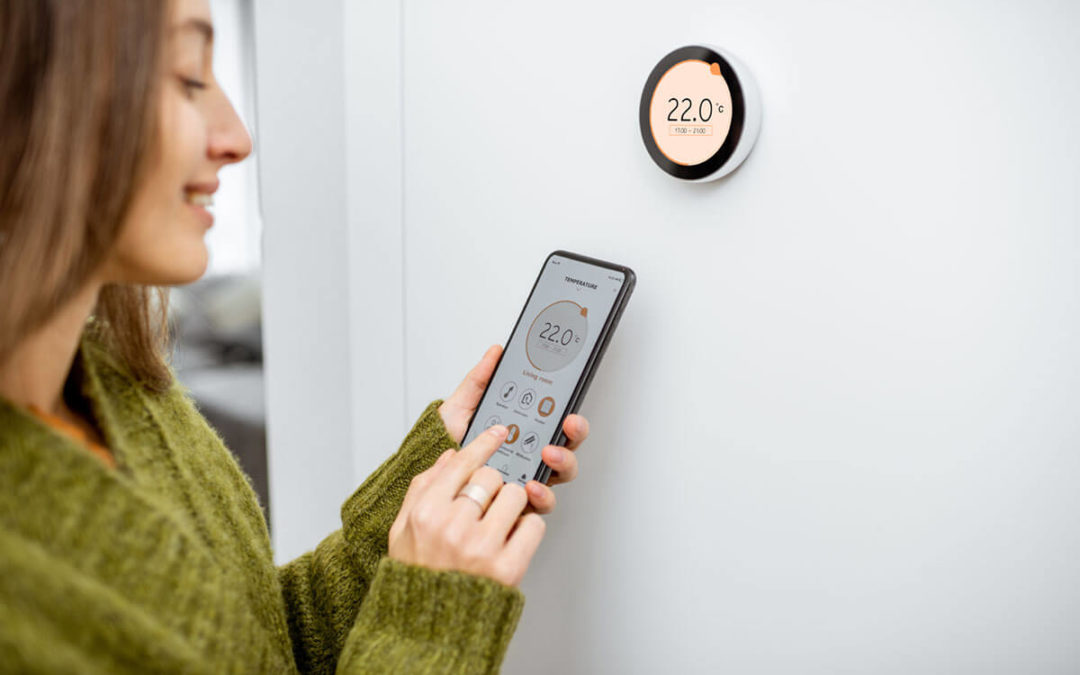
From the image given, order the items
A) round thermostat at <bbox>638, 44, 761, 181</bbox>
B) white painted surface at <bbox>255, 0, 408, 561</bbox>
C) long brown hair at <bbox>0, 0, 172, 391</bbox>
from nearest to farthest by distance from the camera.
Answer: long brown hair at <bbox>0, 0, 172, 391</bbox>, round thermostat at <bbox>638, 44, 761, 181</bbox>, white painted surface at <bbox>255, 0, 408, 561</bbox>

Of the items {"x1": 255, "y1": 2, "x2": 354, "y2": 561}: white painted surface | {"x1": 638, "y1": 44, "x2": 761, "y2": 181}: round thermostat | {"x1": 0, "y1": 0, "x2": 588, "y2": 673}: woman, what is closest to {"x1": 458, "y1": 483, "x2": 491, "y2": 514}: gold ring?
{"x1": 0, "y1": 0, "x2": 588, "y2": 673}: woman

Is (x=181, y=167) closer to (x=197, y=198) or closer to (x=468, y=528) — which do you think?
(x=197, y=198)

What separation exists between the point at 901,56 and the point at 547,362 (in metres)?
0.28

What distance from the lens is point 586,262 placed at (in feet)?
1.73

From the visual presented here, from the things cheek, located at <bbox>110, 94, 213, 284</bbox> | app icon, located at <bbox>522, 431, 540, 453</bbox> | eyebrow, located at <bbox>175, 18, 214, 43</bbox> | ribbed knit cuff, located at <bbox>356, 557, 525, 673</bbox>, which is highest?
eyebrow, located at <bbox>175, 18, 214, 43</bbox>

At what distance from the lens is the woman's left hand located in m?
0.51

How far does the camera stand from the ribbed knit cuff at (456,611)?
1.38 feet

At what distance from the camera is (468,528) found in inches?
17.4

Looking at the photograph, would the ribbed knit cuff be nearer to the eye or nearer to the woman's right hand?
the woman's right hand

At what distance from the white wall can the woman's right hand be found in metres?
0.12

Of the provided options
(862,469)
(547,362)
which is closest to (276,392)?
(547,362)

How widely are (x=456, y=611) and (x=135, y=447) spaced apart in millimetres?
224

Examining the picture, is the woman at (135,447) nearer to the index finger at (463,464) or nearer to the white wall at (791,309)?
the index finger at (463,464)

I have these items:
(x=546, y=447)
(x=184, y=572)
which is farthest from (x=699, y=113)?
(x=184, y=572)
